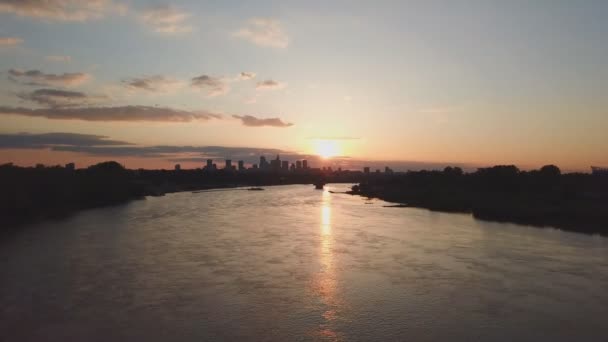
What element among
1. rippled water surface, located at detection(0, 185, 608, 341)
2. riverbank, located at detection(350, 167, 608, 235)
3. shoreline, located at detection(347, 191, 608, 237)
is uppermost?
riverbank, located at detection(350, 167, 608, 235)

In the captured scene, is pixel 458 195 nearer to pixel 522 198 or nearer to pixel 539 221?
pixel 522 198

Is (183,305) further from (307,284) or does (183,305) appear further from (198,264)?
(198,264)

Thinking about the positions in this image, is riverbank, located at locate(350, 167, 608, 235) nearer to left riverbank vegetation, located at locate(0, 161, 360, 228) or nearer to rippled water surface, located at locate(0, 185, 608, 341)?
rippled water surface, located at locate(0, 185, 608, 341)

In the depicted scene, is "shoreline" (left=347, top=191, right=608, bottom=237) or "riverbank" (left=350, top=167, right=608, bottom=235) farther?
"riverbank" (left=350, top=167, right=608, bottom=235)

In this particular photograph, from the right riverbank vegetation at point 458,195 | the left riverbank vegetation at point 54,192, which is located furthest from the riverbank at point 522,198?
the left riverbank vegetation at point 54,192

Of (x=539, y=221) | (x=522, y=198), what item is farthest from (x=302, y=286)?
(x=522, y=198)

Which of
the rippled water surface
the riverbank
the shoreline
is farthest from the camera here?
the riverbank

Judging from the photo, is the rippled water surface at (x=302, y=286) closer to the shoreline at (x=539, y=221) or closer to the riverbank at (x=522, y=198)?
the shoreline at (x=539, y=221)

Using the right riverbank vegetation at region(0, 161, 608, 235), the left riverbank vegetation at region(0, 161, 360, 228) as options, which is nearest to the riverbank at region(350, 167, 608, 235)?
→ the right riverbank vegetation at region(0, 161, 608, 235)

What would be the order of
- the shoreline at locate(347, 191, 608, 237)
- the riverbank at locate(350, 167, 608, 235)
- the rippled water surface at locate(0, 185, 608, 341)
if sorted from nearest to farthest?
the rippled water surface at locate(0, 185, 608, 341) < the shoreline at locate(347, 191, 608, 237) < the riverbank at locate(350, 167, 608, 235)
